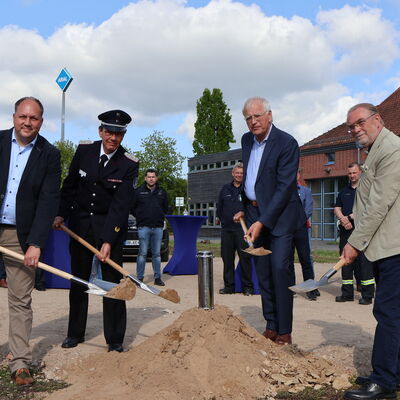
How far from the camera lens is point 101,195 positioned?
207 inches

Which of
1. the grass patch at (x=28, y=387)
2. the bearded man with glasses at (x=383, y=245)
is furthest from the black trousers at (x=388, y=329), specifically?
the grass patch at (x=28, y=387)

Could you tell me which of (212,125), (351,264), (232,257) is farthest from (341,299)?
(212,125)

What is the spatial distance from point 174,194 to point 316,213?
3151 cm

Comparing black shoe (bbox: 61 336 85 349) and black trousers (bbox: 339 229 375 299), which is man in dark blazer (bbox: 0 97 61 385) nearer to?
black shoe (bbox: 61 336 85 349)

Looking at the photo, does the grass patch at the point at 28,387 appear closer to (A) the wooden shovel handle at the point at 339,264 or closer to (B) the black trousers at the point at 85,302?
(B) the black trousers at the point at 85,302

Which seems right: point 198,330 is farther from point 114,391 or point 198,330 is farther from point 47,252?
point 47,252

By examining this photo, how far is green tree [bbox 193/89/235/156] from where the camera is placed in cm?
5909

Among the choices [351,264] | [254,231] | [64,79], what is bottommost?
[351,264]

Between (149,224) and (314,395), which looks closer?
(314,395)

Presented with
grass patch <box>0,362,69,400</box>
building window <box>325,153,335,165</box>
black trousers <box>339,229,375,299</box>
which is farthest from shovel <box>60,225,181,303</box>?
building window <box>325,153,335,165</box>

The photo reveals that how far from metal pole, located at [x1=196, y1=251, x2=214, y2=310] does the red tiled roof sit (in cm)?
2388

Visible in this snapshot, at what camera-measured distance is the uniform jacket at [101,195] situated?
5.21 m

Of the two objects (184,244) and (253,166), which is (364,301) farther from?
(184,244)

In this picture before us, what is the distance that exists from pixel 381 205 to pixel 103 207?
2.47 meters
